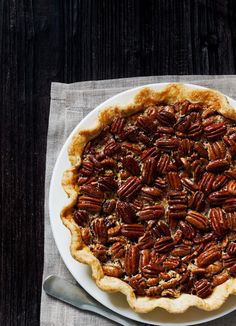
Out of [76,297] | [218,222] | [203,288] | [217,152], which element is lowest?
[76,297]

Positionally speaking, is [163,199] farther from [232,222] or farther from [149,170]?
[232,222]

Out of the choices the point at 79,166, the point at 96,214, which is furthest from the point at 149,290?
the point at 79,166

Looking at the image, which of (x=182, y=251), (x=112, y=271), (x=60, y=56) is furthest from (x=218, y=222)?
(x=60, y=56)

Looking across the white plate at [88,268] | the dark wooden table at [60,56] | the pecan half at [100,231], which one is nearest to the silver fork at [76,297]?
the white plate at [88,268]

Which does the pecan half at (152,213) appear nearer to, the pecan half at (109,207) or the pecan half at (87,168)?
the pecan half at (109,207)

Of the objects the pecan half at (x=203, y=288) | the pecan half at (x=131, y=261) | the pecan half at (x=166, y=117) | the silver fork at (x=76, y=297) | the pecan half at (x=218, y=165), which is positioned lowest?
the silver fork at (x=76, y=297)

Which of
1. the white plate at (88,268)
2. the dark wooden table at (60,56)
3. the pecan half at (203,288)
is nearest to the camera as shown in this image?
the pecan half at (203,288)
